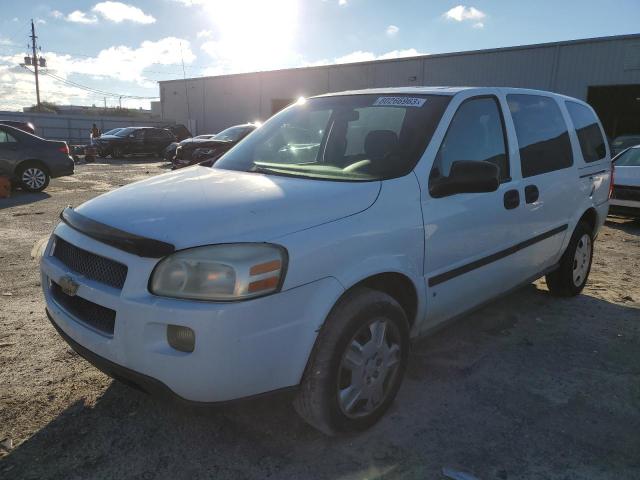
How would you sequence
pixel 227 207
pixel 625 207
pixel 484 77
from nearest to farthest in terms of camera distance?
pixel 227 207 → pixel 625 207 → pixel 484 77

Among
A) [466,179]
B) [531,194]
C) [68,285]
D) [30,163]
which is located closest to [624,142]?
Answer: [531,194]

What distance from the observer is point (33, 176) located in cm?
1130

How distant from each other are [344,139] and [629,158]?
312 inches

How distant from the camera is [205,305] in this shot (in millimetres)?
1931

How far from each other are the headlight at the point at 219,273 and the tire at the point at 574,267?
3.36 metres

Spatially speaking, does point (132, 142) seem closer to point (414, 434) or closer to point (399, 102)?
point (399, 102)

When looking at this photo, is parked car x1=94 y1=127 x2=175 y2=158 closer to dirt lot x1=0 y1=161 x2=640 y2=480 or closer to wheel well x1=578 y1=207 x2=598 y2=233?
dirt lot x1=0 y1=161 x2=640 y2=480

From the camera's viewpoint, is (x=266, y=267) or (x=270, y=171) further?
(x=270, y=171)

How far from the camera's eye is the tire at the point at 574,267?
4.42 meters

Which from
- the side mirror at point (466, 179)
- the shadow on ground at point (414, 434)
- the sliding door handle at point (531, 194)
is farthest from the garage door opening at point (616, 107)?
the side mirror at point (466, 179)

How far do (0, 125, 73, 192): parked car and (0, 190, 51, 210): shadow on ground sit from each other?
215 mm

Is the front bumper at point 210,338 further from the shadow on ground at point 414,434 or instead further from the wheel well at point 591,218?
the wheel well at point 591,218

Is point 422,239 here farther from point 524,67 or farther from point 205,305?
point 524,67

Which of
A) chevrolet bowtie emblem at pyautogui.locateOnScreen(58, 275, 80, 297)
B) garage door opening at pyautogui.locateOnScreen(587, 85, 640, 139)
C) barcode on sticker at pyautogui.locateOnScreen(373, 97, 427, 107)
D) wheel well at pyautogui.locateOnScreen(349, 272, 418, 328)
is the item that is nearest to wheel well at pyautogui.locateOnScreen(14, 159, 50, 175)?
chevrolet bowtie emblem at pyautogui.locateOnScreen(58, 275, 80, 297)
